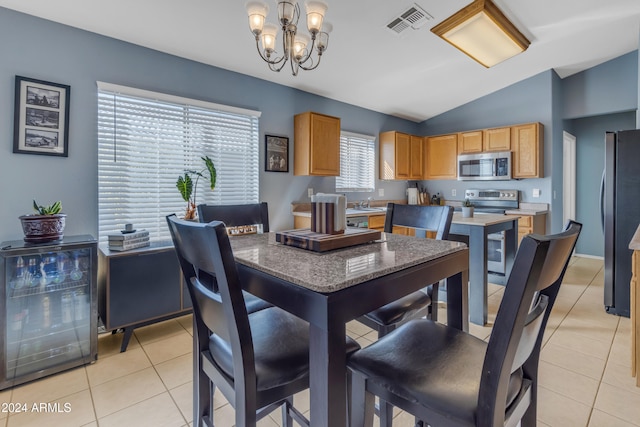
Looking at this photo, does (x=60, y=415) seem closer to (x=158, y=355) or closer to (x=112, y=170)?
(x=158, y=355)

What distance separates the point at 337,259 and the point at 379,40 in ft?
9.07

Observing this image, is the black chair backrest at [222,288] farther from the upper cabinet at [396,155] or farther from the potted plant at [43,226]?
the upper cabinet at [396,155]

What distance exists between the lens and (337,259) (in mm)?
1019

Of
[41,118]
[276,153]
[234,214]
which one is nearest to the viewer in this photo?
[234,214]

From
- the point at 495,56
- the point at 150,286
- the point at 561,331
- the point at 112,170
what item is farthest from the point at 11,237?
the point at 495,56

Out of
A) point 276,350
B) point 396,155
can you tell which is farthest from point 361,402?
point 396,155

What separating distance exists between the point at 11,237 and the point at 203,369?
82.5 inches

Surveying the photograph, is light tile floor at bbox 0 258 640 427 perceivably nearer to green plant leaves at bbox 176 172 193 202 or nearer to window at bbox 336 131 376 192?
green plant leaves at bbox 176 172 193 202

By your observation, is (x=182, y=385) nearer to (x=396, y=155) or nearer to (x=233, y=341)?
(x=233, y=341)

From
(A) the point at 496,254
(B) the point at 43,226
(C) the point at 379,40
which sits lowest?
(A) the point at 496,254

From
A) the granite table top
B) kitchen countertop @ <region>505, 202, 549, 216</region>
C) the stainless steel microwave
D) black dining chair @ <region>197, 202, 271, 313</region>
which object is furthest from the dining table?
the stainless steel microwave

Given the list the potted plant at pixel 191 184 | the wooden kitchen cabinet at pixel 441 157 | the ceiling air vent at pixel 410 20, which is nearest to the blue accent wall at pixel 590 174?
the wooden kitchen cabinet at pixel 441 157

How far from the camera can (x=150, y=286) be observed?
2.38 meters

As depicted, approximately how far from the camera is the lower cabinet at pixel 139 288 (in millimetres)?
2221
